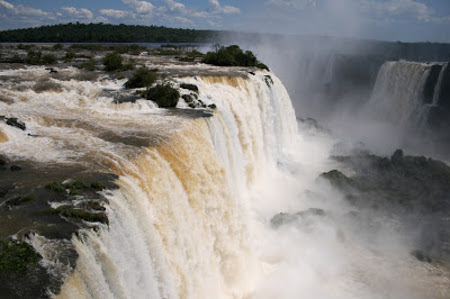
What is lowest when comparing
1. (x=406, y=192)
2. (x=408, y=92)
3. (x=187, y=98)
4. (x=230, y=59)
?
(x=406, y=192)

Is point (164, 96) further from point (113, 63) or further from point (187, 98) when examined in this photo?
point (113, 63)

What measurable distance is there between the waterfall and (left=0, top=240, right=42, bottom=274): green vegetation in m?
0.54

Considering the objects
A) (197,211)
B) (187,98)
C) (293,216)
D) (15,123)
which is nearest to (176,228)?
(197,211)

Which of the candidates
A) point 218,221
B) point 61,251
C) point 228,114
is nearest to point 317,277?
point 218,221

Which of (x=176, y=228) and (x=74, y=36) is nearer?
(x=176, y=228)

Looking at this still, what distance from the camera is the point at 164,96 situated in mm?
13172

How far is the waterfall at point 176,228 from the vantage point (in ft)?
16.7

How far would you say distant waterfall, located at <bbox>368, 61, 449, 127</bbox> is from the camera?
27.2 meters

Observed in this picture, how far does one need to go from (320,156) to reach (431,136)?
1034 centimetres

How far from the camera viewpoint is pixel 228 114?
14.0 meters

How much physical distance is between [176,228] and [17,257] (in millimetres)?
3303

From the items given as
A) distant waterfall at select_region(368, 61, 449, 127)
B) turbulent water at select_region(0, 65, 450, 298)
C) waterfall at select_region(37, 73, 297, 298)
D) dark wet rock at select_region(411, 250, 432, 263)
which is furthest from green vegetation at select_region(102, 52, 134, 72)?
distant waterfall at select_region(368, 61, 449, 127)

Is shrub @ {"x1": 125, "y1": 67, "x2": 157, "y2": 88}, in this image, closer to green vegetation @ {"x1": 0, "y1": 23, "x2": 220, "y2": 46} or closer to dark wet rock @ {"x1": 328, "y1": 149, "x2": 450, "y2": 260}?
dark wet rock @ {"x1": 328, "y1": 149, "x2": 450, "y2": 260}

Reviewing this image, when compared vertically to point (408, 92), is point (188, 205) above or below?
below
